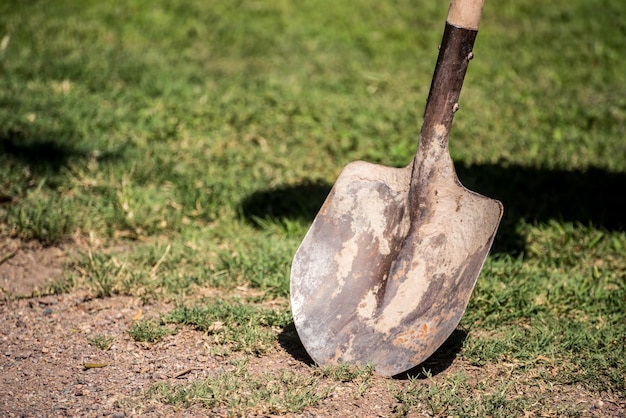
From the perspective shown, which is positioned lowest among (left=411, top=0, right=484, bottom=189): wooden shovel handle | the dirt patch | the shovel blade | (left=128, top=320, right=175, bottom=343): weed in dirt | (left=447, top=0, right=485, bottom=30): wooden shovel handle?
the dirt patch

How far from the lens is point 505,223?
3805 millimetres

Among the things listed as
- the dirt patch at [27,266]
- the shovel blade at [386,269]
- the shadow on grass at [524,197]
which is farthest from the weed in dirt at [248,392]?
the shadow on grass at [524,197]

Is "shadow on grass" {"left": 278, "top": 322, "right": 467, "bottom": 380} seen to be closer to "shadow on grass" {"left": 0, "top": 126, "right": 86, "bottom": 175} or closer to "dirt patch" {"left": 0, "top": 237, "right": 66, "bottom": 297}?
"dirt patch" {"left": 0, "top": 237, "right": 66, "bottom": 297}

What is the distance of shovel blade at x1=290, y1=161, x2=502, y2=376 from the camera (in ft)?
8.11

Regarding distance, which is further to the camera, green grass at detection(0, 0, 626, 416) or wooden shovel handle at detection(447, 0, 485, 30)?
green grass at detection(0, 0, 626, 416)

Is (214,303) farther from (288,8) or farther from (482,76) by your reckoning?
(288,8)

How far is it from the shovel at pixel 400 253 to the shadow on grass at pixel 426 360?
0.14 meters

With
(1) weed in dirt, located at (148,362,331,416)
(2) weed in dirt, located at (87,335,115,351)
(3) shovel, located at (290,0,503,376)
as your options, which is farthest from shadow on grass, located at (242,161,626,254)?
(1) weed in dirt, located at (148,362,331,416)

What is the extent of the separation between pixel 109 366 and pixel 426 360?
45.5 inches

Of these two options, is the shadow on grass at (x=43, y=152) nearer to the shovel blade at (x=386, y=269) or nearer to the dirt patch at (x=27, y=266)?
the dirt patch at (x=27, y=266)

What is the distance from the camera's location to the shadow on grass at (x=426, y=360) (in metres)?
2.59

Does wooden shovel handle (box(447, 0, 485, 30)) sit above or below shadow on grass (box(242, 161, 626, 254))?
above

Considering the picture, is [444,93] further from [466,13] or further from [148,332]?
[148,332]

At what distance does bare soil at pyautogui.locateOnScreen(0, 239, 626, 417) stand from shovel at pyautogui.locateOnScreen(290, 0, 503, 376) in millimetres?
161
